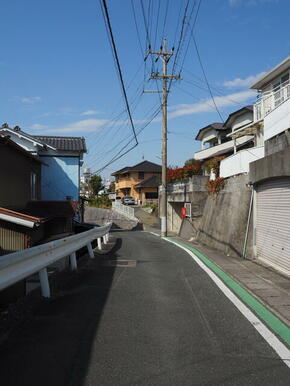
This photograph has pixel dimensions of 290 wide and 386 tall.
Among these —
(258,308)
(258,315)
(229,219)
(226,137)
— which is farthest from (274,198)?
(226,137)

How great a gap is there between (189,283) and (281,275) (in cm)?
294

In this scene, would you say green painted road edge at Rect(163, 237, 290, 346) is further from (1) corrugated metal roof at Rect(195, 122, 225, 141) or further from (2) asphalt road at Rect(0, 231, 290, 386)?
(1) corrugated metal roof at Rect(195, 122, 225, 141)

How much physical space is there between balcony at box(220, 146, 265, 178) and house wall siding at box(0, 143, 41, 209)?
8955 mm

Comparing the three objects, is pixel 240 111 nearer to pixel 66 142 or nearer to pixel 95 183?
pixel 66 142

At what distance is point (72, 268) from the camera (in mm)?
8648

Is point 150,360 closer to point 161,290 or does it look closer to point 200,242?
point 161,290

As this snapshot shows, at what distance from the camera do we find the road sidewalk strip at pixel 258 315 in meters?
4.50

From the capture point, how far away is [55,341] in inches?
170

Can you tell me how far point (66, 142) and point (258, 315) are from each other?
22663mm

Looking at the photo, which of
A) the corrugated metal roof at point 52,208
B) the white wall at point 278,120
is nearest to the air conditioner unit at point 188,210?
the white wall at point 278,120

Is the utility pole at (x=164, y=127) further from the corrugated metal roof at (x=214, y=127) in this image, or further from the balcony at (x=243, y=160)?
the corrugated metal roof at (x=214, y=127)

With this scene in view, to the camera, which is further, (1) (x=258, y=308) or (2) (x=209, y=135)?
(2) (x=209, y=135)

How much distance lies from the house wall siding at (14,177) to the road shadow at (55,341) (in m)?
7.24

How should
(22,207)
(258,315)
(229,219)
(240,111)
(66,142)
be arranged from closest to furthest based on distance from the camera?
(258,315), (22,207), (229,219), (66,142), (240,111)
